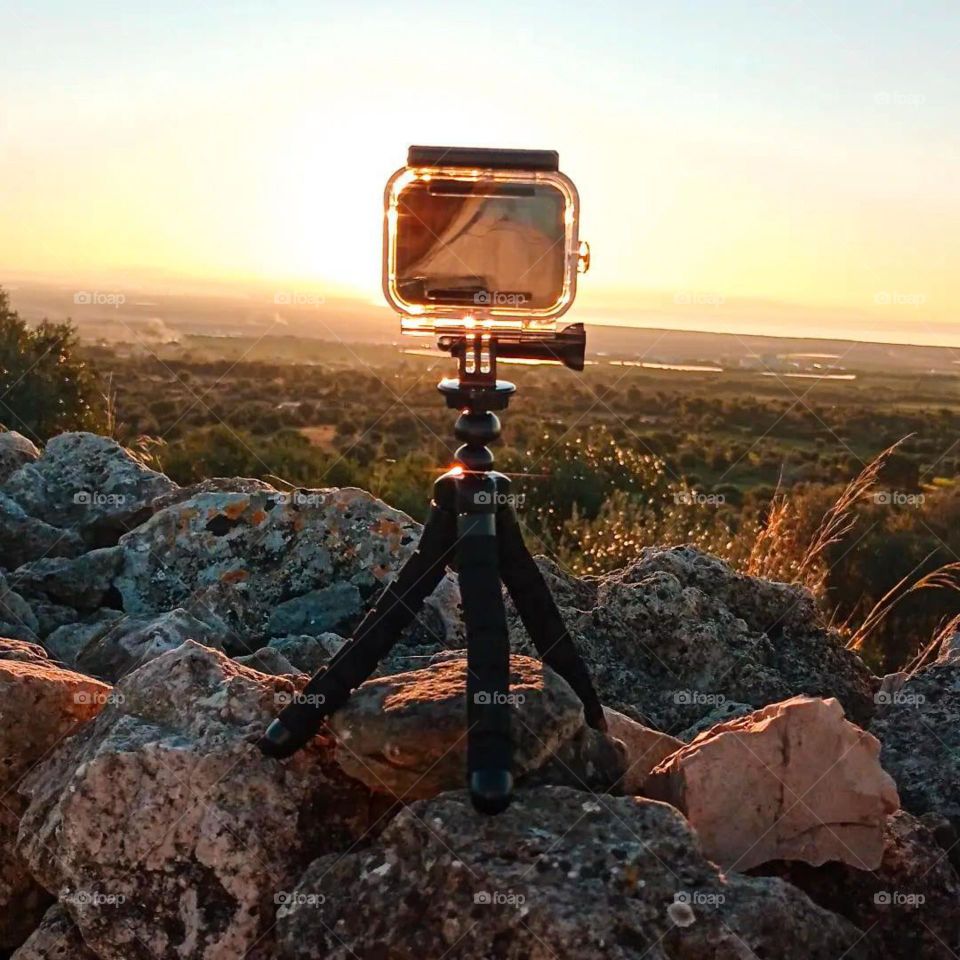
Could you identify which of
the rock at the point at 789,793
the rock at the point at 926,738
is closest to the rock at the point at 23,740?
the rock at the point at 789,793

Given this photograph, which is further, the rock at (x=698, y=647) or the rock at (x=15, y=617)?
the rock at (x=15, y=617)

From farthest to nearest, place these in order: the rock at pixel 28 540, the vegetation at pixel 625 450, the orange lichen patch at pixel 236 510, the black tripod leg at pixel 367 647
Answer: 1. the vegetation at pixel 625 450
2. the rock at pixel 28 540
3. the orange lichen patch at pixel 236 510
4. the black tripod leg at pixel 367 647

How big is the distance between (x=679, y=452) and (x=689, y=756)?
26.0 m

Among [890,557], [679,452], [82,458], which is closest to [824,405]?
[679,452]

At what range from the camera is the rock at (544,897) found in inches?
102

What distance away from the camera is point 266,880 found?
9.57ft

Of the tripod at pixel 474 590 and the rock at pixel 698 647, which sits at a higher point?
the tripod at pixel 474 590

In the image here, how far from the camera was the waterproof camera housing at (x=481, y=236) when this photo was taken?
2973 millimetres

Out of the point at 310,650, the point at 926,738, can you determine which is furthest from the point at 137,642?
the point at 926,738

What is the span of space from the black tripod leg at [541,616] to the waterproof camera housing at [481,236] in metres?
0.61

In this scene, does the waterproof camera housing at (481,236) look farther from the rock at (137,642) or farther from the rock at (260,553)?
the rock at (260,553)

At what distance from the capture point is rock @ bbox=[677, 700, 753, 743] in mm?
4004

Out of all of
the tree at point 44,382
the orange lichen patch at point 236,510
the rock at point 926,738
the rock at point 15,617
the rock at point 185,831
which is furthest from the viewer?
the tree at point 44,382

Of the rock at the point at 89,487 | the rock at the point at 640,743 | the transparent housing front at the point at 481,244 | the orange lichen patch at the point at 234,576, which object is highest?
the transparent housing front at the point at 481,244
